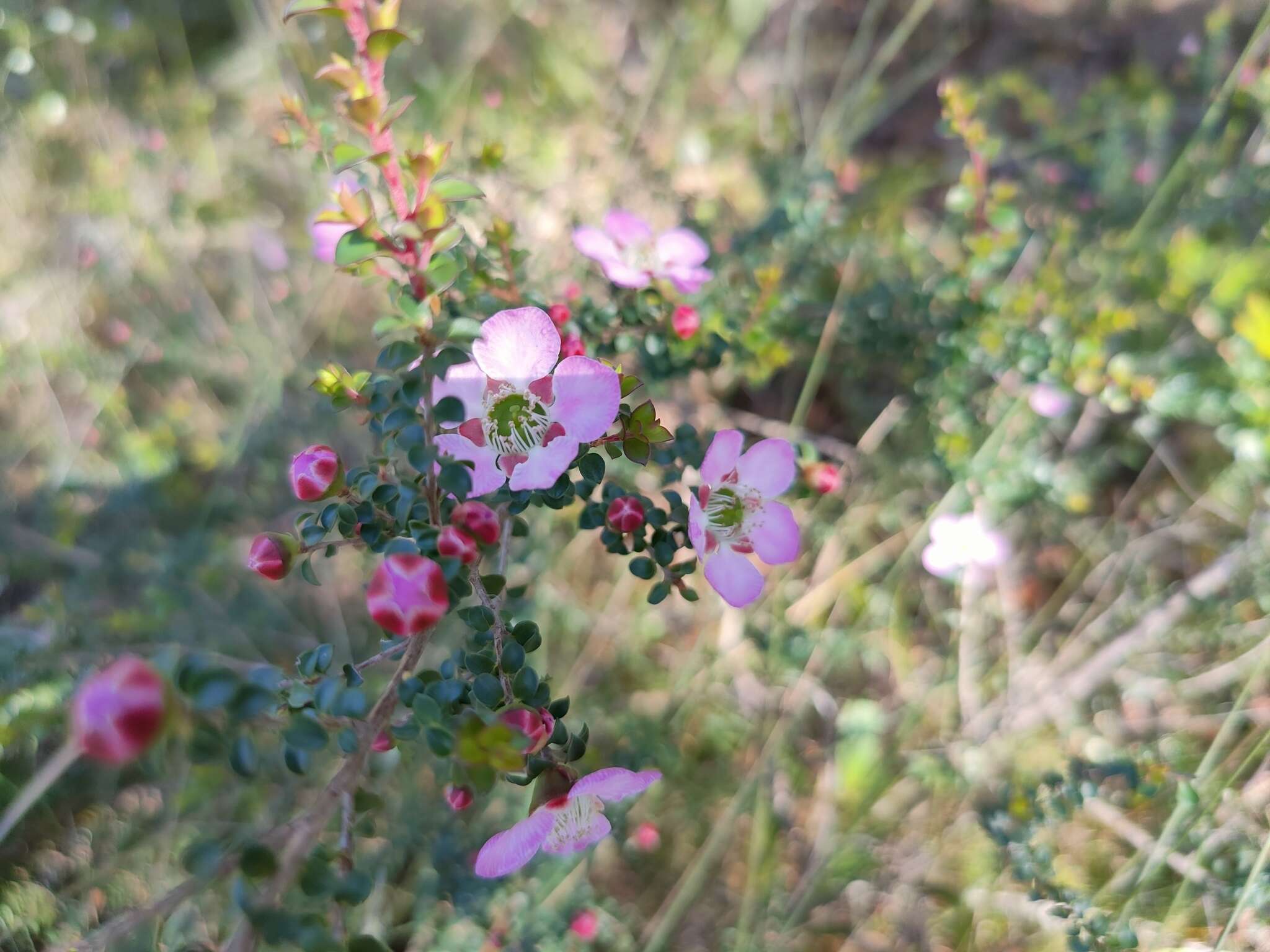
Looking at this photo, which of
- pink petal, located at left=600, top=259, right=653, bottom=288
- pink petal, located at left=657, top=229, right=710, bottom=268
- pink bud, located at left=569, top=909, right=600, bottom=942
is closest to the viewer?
pink petal, located at left=600, top=259, right=653, bottom=288

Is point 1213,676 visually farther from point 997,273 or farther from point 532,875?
point 532,875

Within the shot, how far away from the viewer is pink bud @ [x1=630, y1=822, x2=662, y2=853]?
1631 millimetres

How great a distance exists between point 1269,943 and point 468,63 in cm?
329

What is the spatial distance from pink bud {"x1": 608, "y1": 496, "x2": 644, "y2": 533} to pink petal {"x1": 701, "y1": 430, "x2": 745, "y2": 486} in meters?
0.10

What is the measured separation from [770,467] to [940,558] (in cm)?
82

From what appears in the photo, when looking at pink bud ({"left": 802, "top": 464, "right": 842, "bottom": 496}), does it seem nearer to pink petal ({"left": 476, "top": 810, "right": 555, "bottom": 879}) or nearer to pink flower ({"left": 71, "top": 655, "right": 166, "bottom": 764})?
pink petal ({"left": 476, "top": 810, "right": 555, "bottom": 879})

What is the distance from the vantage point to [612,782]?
2.66 ft

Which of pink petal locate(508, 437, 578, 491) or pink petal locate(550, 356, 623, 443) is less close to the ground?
pink petal locate(550, 356, 623, 443)

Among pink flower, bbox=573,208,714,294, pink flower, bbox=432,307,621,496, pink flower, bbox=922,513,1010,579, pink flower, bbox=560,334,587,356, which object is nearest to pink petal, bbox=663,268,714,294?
pink flower, bbox=573,208,714,294

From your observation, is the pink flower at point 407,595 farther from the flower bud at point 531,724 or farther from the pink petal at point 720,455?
the pink petal at point 720,455

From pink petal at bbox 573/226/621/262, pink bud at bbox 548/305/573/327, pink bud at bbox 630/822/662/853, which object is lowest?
pink bud at bbox 630/822/662/853

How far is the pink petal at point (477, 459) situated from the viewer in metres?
0.83

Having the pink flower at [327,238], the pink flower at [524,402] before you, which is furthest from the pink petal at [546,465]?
the pink flower at [327,238]

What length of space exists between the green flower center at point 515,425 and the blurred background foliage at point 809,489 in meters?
0.31
